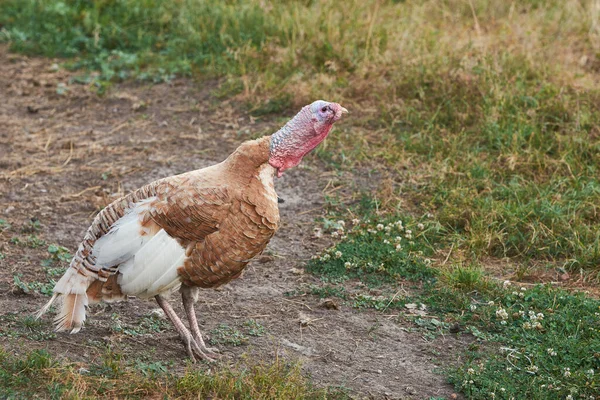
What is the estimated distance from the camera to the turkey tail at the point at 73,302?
4.38 m

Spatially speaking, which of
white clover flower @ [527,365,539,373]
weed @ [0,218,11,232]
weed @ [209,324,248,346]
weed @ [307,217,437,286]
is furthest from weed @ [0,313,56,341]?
white clover flower @ [527,365,539,373]

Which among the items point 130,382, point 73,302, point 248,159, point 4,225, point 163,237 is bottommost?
point 4,225

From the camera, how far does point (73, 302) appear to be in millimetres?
4402

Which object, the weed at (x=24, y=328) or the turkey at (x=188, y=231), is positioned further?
the weed at (x=24, y=328)

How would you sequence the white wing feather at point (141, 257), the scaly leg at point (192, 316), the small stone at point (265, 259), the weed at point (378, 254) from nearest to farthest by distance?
the white wing feather at point (141, 257)
the scaly leg at point (192, 316)
the weed at point (378, 254)
the small stone at point (265, 259)

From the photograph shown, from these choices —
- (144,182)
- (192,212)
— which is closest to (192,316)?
(192,212)

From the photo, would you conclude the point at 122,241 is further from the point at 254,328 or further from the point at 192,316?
the point at 254,328

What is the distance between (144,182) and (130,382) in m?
2.96

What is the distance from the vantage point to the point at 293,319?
5113 millimetres

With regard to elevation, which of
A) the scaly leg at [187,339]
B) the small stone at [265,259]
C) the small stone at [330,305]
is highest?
the scaly leg at [187,339]

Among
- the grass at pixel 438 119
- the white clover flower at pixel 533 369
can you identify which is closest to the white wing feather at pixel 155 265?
the grass at pixel 438 119

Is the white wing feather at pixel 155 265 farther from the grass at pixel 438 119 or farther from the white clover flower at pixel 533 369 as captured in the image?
the white clover flower at pixel 533 369

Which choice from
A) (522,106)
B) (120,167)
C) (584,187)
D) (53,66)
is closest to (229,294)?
(120,167)

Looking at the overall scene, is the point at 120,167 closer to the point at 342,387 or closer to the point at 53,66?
the point at 53,66
